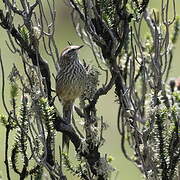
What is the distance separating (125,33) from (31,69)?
58 cm

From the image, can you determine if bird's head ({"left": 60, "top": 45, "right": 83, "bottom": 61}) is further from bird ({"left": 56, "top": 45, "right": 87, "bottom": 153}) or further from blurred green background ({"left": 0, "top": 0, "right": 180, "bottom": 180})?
blurred green background ({"left": 0, "top": 0, "right": 180, "bottom": 180})

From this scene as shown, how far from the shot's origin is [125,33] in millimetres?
4062

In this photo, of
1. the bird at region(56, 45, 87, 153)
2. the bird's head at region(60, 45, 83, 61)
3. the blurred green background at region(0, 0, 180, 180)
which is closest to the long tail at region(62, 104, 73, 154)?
the bird at region(56, 45, 87, 153)

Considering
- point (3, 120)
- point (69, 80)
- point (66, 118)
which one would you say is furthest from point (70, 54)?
point (3, 120)

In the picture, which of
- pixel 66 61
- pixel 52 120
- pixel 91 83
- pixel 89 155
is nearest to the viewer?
pixel 52 120

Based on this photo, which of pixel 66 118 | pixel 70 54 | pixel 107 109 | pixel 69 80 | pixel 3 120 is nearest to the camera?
pixel 3 120

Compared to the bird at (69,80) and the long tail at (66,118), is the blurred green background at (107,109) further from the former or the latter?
the long tail at (66,118)

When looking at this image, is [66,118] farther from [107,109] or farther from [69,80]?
[107,109]

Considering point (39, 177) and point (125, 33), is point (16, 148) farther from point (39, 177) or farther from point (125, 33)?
point (125, 33)

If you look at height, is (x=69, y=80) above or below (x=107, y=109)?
below

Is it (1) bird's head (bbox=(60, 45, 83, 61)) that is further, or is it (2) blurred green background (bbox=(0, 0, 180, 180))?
(2) blurred green background (bbox=(0, 0, 180, 180))

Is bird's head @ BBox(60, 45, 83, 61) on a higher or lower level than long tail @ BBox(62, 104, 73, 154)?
higher

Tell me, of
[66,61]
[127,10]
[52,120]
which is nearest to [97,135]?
[52,120]

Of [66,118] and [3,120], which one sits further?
[66,118]
